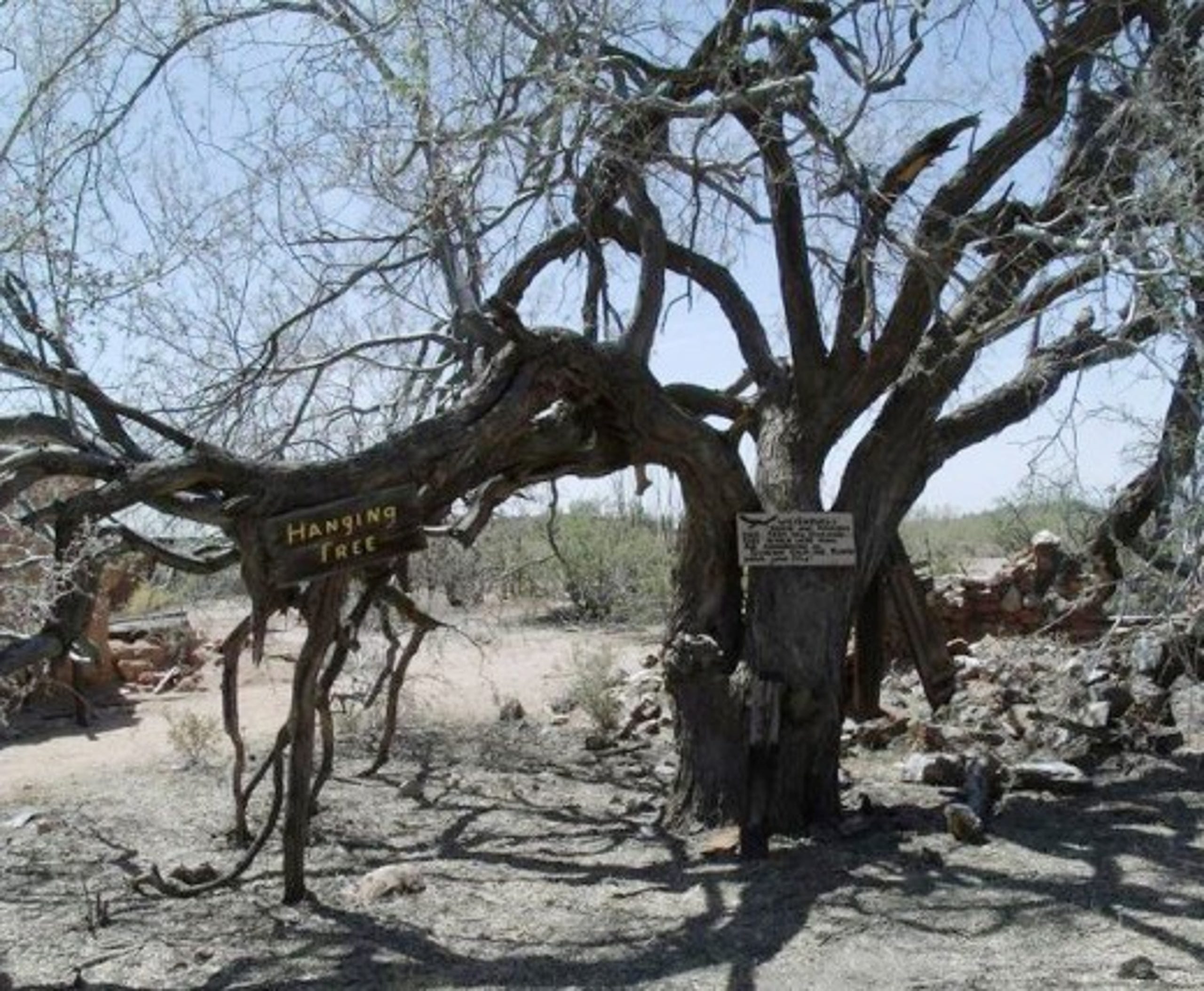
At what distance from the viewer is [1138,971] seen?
5613 millimetres

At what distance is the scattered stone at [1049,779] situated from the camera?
8680 millimetres

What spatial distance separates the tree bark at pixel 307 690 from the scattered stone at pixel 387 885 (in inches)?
17.4

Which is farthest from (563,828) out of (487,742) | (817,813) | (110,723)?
(110,723)

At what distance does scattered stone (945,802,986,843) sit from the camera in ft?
25.1

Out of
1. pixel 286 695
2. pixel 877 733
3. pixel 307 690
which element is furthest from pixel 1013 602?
pixel 307 690

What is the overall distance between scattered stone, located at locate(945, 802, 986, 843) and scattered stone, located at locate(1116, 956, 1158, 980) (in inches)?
76.5

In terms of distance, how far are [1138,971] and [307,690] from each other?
11.6ft

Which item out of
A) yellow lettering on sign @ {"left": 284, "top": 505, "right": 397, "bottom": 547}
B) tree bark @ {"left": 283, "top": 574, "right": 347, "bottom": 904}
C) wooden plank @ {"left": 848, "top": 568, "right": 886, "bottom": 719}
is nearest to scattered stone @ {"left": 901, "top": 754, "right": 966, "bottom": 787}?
wooden plank @ {"left": 848, "top": 568, "right": 886, "bottom": 719}

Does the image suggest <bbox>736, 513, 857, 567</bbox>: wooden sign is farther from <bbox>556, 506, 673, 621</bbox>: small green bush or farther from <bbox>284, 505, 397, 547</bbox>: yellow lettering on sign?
<bbox>556, 506, 673, 621</bbox>: small green bush

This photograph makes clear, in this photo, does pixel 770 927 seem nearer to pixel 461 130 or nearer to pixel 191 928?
pixel 191 928

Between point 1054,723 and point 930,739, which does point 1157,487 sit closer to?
point 1054,723

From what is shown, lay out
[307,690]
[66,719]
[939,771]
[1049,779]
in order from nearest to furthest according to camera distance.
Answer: [307,690], [1049,779], [939,771], [66,719]

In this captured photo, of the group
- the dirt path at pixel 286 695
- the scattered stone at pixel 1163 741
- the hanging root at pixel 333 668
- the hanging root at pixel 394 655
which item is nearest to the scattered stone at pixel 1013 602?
the dirt path at pixel 286 695

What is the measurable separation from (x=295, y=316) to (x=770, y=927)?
429 cm
